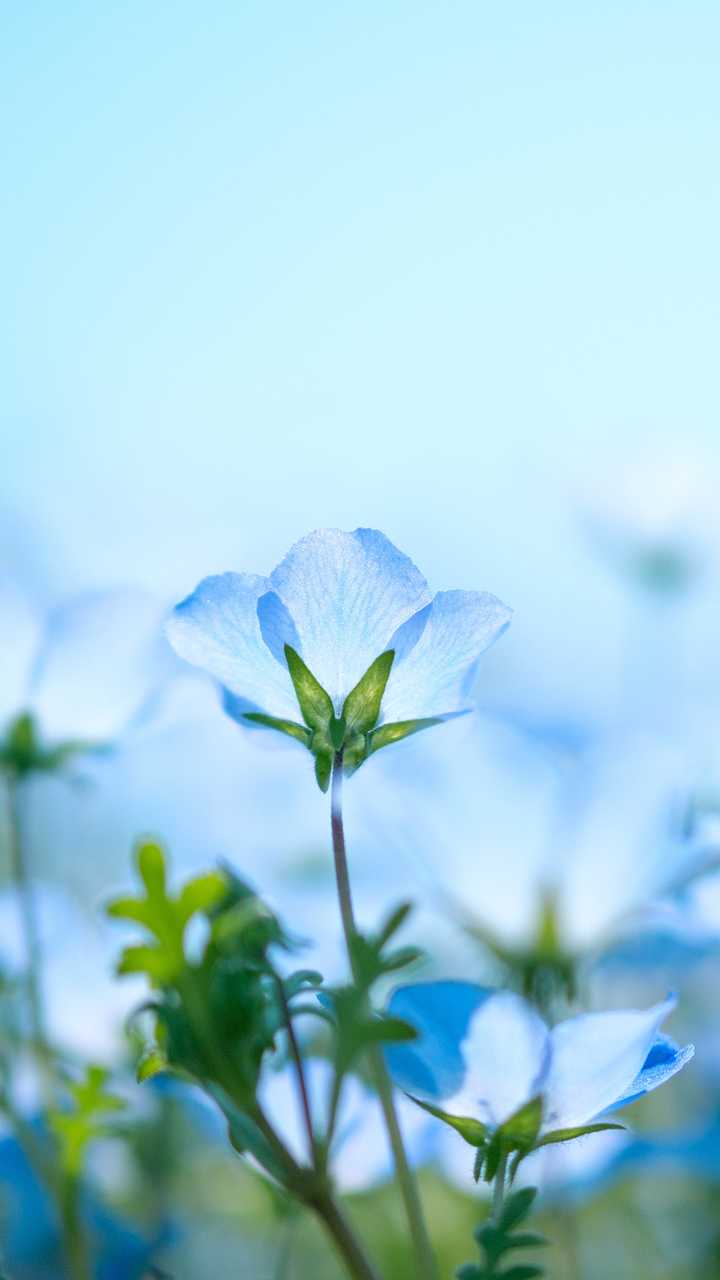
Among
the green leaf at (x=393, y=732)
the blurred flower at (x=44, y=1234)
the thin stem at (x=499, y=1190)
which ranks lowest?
the blurred flower at (x=44, y=1234)

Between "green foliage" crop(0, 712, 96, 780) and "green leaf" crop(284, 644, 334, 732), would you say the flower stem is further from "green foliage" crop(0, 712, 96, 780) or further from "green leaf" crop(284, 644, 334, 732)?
"green foliage" crop(0, 712, 96, 780)

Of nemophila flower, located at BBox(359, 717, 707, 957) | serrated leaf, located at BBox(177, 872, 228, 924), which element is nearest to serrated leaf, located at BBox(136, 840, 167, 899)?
serrated leaf, located at BBox(177, 872, 228, 924)

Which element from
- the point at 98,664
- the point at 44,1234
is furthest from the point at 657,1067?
the point at 44,1234

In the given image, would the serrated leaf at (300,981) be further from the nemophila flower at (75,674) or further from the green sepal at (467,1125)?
the nemophila flower at (75,674)

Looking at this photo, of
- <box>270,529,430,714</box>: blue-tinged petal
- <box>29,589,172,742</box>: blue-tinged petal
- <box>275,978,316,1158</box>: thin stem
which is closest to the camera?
<box>275,978,316,1158</box>: thin stem

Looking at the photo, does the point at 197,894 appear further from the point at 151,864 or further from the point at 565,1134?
the point at 565,1134

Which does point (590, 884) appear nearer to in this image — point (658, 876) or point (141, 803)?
point (658, 876)

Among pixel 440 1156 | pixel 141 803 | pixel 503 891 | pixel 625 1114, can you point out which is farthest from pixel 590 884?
pixel 141 803

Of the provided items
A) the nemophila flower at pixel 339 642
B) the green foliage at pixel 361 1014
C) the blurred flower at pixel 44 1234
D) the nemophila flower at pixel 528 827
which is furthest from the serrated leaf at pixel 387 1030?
the blurred flower at pixel 44 1234
